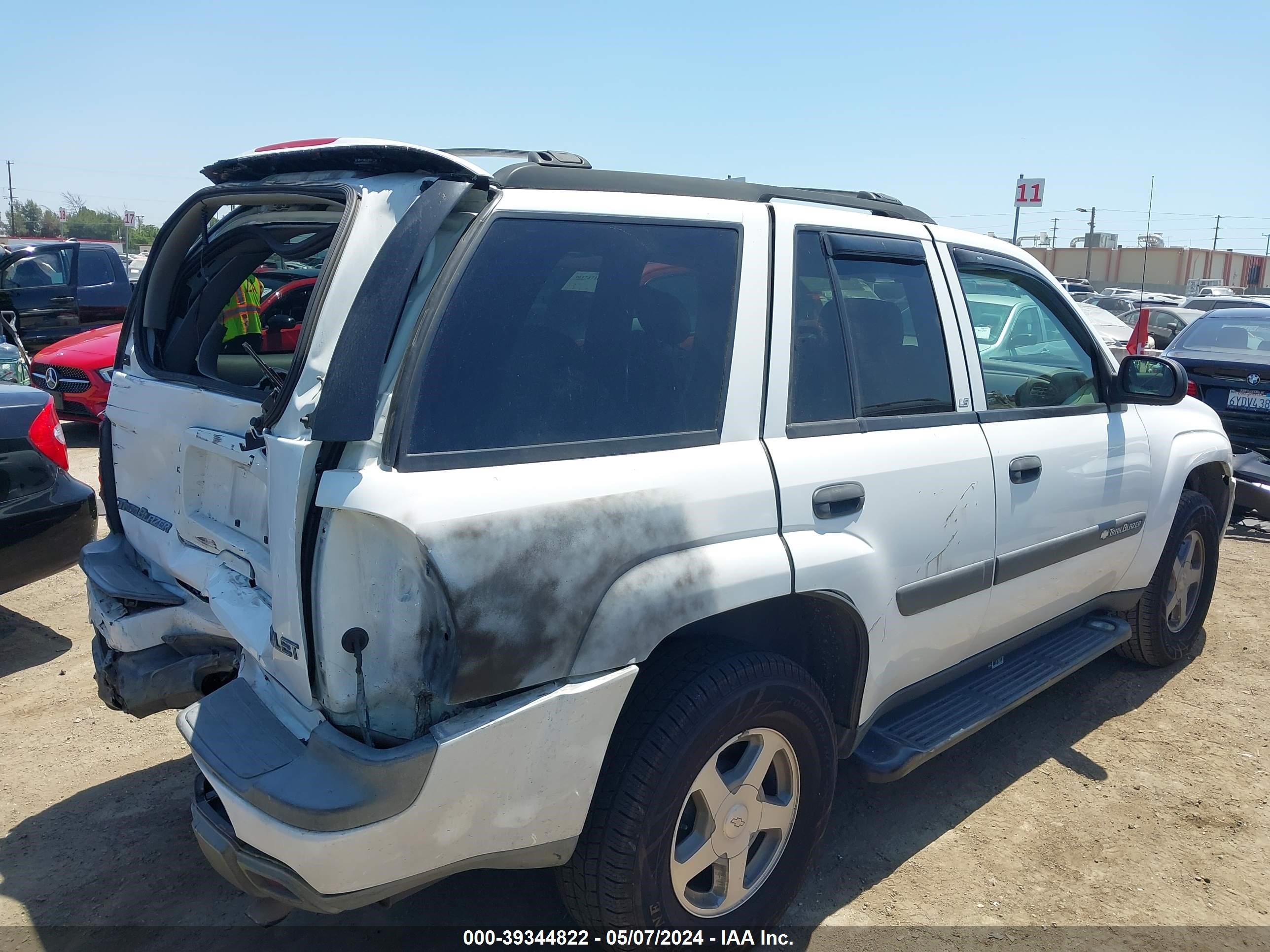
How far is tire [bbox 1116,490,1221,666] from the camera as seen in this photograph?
4434 millimetres

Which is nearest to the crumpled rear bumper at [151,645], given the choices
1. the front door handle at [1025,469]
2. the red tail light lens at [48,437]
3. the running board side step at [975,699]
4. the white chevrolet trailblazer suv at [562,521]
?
the white chevrolet trailblazer suv at [562,521]

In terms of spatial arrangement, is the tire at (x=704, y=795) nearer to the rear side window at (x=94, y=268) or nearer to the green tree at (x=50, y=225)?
the rear side window at (x=94, y=268)

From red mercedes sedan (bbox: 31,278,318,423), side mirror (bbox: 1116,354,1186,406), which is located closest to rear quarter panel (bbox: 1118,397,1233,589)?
side mirror (bbox: 1116,354,1186,406)

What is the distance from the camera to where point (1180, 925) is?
2887 millimetres

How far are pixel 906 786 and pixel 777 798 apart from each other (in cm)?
119

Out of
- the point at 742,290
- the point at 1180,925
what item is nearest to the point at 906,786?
the point at 1180,925

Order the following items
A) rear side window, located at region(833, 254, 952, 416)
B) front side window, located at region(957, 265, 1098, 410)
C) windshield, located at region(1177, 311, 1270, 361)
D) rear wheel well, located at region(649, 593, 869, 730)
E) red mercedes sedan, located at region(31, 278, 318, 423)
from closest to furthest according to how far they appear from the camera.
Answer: rear wheel well, located at region(649, 593, 869, 730) → rear side window, located at region(833, 254, 952, 416) → front side window, located at region(957, 265, 1098, 410) → windshield, located at region(1177, 311, 1270, 361) → red mercedes sedan, located at region(31, 278, 318, 423)

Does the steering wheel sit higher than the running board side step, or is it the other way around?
the steering wheel

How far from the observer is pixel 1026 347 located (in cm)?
379

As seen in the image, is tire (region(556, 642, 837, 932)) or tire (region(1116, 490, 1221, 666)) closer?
tire (region(556, 642, 837, 932))

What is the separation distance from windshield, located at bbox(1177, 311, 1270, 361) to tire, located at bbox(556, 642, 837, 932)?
7446 mm

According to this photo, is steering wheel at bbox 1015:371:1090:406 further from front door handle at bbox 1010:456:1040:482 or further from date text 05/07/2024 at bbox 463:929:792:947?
date text 05/07/2024 at bbox 463:929:792:947

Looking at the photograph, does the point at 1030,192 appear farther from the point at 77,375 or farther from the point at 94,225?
the point at 94,225

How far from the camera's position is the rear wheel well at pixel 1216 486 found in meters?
4.68
